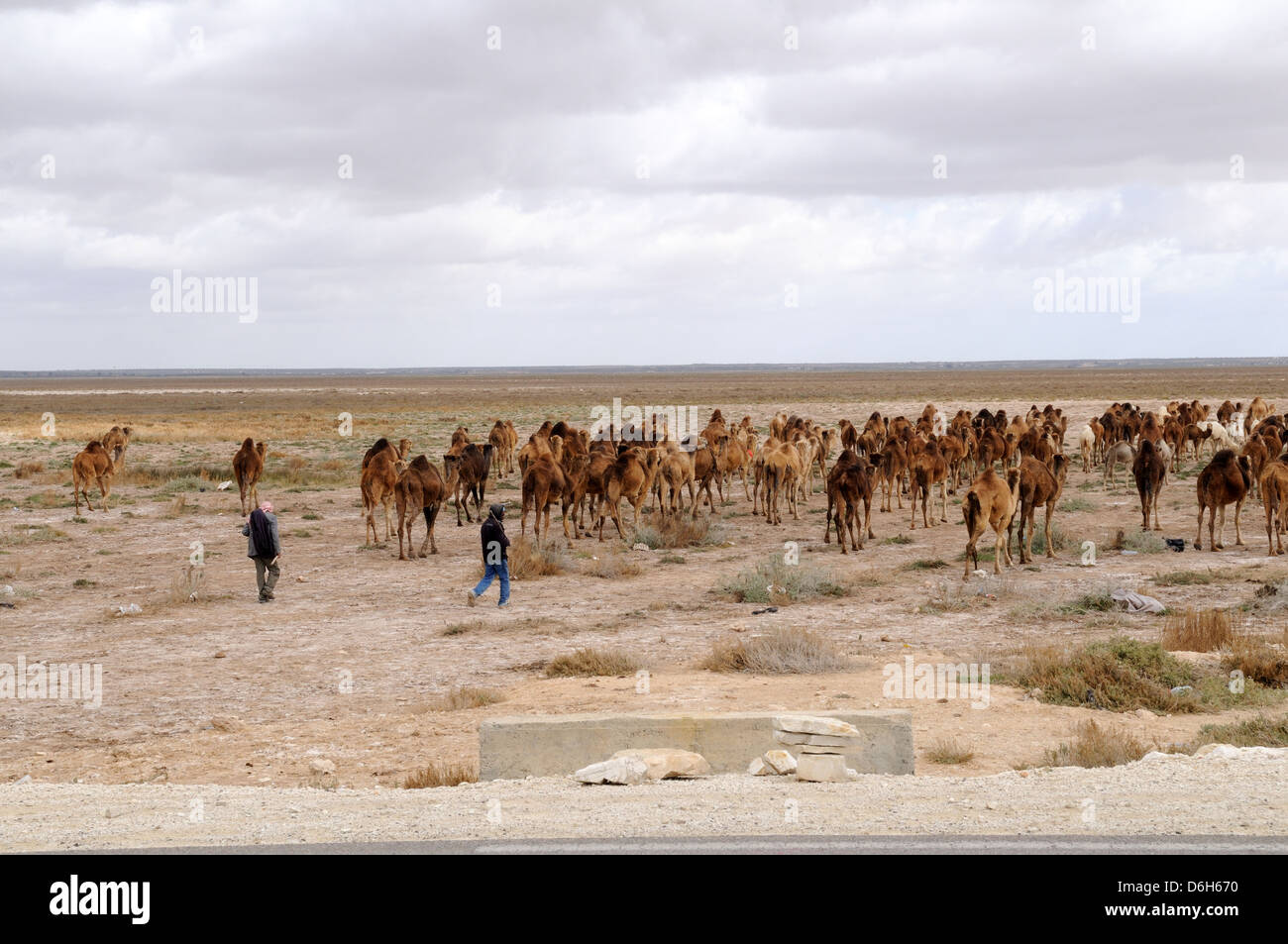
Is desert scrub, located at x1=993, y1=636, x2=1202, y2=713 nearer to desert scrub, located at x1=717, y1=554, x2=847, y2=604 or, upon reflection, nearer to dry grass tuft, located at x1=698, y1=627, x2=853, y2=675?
dry grass tuft, located at x1=698, y1=627, x2=853, y2=675

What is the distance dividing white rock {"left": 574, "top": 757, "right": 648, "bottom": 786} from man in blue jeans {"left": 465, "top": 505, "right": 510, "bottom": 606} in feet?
25.0

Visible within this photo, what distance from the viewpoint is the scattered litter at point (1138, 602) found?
14734 mm

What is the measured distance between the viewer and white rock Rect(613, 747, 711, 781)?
822cm

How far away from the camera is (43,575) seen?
747 inches

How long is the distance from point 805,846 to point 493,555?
10.4m

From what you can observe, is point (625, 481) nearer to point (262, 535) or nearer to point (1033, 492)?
point (1033, 492)

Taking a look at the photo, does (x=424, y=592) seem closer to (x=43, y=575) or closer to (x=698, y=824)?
(x=43, y=575)

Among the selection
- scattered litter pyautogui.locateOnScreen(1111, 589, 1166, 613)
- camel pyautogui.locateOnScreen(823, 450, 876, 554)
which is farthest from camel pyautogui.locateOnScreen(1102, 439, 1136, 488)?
scattered litter pyautogui.locateOnScreen(1111, 589, 1166, 613)

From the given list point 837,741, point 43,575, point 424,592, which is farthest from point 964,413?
point 837,741

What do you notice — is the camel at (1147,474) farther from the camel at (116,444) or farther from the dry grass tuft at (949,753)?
the camel at (116,444)

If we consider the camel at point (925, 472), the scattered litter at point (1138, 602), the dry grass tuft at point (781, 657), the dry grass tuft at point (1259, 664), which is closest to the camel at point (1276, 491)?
the scattered litter at point (1138, 602)

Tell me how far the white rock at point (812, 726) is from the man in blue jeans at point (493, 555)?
7597 mm

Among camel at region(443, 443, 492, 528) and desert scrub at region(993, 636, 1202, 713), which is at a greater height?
camel at region(443, 443, 492, 528)

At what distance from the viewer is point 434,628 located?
14.9 meters
